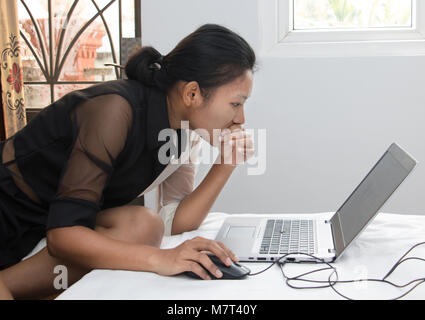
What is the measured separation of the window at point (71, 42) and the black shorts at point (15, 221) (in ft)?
4.29

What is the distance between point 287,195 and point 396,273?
1.40m

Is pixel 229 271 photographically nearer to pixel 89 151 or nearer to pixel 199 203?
pixel 89 151

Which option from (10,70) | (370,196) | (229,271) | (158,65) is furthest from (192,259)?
(10,70)

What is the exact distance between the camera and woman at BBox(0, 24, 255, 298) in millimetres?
1036

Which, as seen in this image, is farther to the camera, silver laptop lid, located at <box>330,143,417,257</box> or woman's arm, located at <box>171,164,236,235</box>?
woman's arm, located at <box>171,164,236,235</box>

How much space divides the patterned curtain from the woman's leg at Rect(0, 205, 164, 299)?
1340mm

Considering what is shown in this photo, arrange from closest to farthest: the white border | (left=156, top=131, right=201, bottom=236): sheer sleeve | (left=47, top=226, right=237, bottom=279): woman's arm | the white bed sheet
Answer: the white bed sheet < (left=47, top=226, right=237, bottom=279): woman's arm < (left=156, top=131, right=201, bottom=236): sheer sleeve < the white border

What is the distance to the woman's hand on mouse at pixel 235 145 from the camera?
144cm

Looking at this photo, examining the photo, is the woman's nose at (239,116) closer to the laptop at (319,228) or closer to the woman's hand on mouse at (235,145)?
the woman's hand on mouse at (235,145)

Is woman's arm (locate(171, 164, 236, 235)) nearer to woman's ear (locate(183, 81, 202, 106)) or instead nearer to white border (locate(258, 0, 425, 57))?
woman's ear (locate(183, 81, 202, 106))

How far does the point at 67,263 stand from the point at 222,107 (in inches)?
21.1

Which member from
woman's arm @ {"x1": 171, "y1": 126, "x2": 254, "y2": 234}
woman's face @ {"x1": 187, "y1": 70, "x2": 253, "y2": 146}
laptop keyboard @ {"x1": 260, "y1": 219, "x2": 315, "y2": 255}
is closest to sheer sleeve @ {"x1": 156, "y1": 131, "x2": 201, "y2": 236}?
woman's arm @ {"x1": 171, "y1": 126, "x2": 254, "y2": 234}

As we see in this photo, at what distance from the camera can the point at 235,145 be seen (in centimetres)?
146

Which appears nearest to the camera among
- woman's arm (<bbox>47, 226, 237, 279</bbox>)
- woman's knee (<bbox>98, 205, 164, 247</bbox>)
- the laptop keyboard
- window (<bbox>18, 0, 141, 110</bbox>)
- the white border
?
woman's arm (<bbox>47, 226, 237, 279</bbox>)
